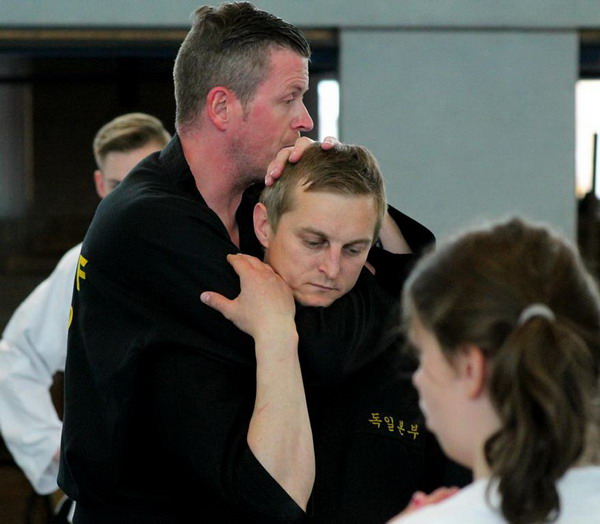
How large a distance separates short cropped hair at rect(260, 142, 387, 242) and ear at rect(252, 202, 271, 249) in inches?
0.6

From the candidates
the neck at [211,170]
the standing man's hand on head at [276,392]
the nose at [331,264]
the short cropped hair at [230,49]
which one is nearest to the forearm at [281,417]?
the standing man's hand on head at [276,392]

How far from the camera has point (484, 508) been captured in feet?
4.25

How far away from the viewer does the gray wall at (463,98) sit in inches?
173

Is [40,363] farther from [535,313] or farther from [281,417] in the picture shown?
[535,313]

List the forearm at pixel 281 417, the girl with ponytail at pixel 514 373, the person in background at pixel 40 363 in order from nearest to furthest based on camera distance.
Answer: the girl with ponytail at pixel 514 373
the forearm at pixel 281 417
the person in background at pixel 40 363

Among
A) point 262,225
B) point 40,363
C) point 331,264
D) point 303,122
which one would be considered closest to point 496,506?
point 331,264

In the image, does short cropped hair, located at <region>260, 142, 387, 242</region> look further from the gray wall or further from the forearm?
the gray wall

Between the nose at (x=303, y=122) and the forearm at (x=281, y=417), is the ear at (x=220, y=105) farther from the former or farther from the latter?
the forearm at (x=281, y=417)

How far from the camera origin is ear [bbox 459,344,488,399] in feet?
4.34

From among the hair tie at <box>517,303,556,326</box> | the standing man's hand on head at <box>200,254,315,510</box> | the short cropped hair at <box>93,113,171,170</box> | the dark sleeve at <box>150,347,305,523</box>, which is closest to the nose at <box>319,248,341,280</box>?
the standing man's hand on head at <box>200,254,315,510</box>

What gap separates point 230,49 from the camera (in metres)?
2.09

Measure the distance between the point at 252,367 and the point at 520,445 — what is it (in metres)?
0.77

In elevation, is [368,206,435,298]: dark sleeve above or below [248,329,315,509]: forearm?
above

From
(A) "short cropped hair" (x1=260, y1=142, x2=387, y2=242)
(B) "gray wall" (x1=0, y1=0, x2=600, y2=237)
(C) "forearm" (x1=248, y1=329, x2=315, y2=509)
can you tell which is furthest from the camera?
(B) "gray wall" (x1=0, y1=0, x2=600, y2=237)
